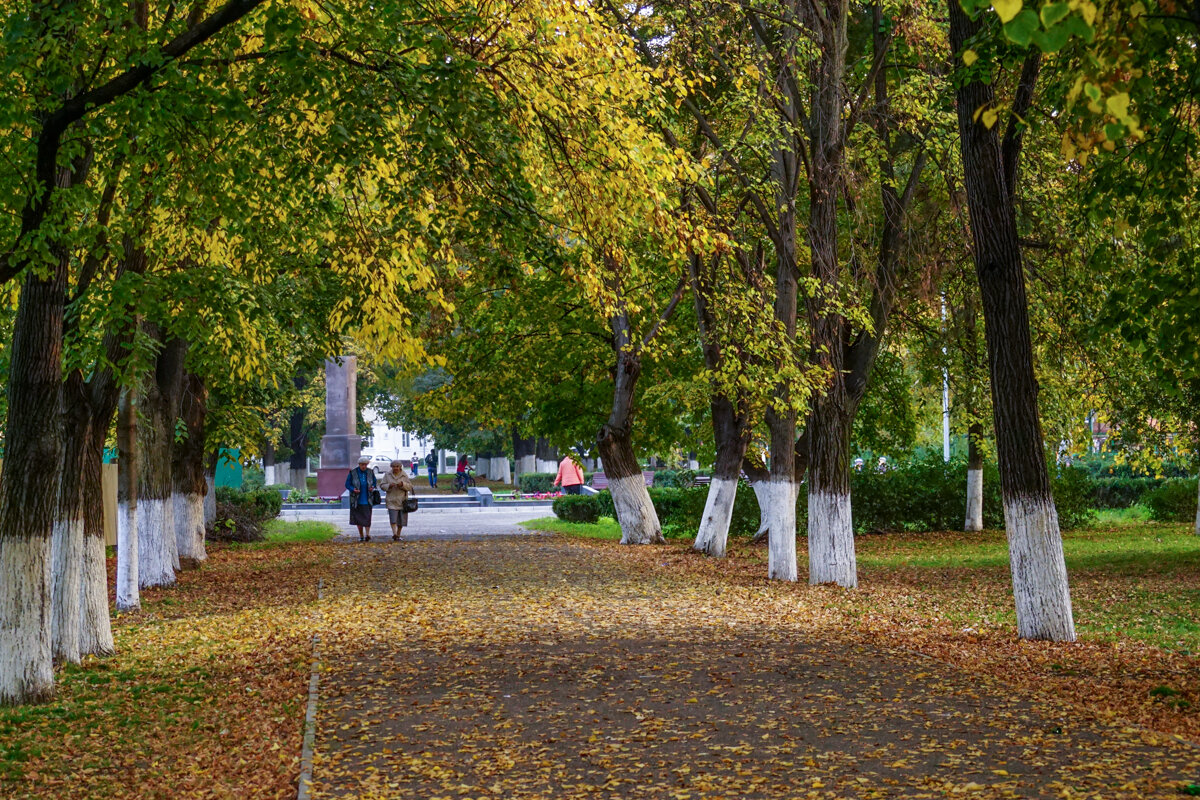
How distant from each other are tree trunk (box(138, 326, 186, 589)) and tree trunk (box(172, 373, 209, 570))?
7.92 feet

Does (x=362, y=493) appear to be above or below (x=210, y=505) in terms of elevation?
above

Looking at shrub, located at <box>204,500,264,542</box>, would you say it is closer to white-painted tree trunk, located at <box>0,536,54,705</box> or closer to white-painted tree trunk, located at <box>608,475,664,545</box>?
white-painted tree trunk, located at <box>608,475,664,545</box>

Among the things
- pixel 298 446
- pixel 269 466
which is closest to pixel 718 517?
pixel 269 466

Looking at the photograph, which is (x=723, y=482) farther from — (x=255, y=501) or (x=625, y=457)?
(x=255, y=501)

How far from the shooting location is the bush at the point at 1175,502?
29.5m

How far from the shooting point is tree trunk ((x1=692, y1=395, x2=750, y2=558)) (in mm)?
20234

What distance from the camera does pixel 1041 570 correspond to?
10.3 m

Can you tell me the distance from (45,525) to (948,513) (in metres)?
23.6

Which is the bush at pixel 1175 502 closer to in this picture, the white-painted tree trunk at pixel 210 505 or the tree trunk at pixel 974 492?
the tree trunk at pixel 974 492

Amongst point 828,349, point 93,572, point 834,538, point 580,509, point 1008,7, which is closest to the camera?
point 1008,7

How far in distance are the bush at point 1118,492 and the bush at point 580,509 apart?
1536cm

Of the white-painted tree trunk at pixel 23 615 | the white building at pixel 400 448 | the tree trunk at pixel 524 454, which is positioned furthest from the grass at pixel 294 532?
the white building at pixel 400 448

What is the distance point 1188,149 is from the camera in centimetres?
817

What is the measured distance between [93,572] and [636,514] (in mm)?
13480
